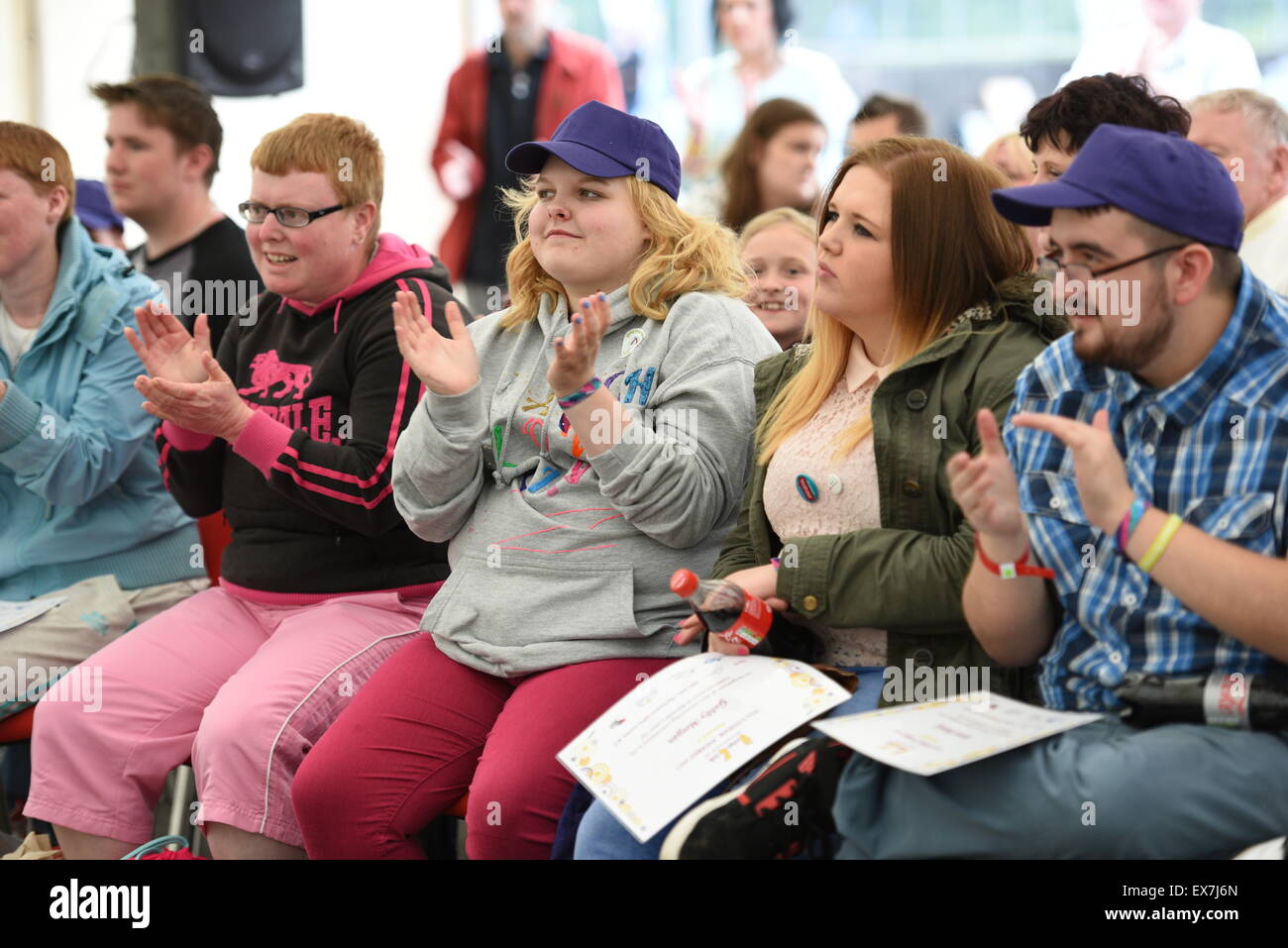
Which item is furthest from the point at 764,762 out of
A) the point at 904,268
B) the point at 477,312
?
the point at 477,312

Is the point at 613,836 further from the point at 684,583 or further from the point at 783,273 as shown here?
the point at 783,273

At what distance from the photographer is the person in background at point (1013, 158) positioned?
3.22 m

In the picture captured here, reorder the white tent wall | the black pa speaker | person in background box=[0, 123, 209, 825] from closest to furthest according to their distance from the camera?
person in background box=[0, 123, 209, 825] < the black pa speaker < the white tent wall

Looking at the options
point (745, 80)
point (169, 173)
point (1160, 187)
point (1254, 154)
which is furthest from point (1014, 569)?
point (745, 80)

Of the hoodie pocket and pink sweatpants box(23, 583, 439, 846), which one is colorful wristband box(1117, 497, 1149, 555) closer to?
the hoodie pocket

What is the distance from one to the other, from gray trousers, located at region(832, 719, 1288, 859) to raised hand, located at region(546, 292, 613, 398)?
2.40 ft

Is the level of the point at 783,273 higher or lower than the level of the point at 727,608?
higher

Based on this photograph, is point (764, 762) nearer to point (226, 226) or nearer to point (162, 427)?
point (162, 427)

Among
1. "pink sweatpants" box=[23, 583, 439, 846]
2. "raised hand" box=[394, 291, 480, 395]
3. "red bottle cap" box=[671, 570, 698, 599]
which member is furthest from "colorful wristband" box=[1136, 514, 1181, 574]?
"pink sweatpants" box=[23, 583, 439, 846]

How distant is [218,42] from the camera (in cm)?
476

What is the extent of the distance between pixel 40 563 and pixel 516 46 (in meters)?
2.34

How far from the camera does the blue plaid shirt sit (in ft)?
5.03

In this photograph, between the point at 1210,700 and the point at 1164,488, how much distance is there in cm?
26
